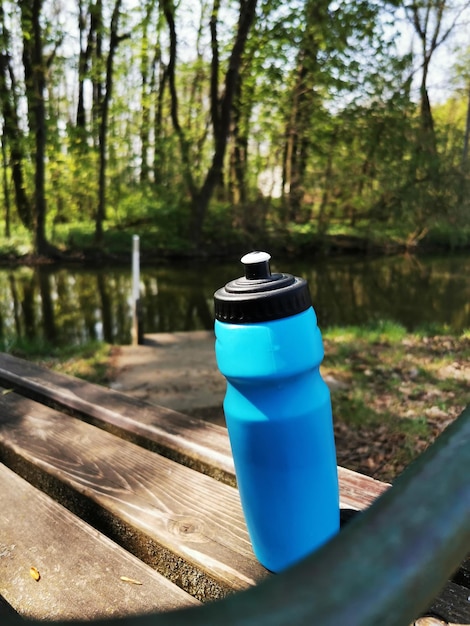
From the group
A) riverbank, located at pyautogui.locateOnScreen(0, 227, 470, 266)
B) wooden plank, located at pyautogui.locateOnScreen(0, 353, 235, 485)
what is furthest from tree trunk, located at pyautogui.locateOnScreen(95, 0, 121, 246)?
wooden plank, located at pyautogui.locateOnScreen(0, 353, 235, 485)

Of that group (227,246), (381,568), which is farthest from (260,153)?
(381,568)

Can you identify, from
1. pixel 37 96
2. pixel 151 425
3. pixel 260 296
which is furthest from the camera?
pixel 37 96

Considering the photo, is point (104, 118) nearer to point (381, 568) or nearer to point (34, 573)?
point (34, 573)

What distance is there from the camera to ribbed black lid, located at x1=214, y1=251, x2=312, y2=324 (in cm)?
89

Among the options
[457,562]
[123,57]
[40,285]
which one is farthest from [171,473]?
[123,57]

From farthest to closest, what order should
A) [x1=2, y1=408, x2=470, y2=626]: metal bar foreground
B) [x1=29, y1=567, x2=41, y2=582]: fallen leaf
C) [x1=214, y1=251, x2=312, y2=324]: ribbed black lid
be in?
1. [x1=29, y1=567, x2=41, y2=582]: fallen leaf
2. [x1=214, y1=251, x2=312, y2=324]: ribbed black lid
3. [x1=2, y1=408, x2=470, y2=626]: metal bar foreground

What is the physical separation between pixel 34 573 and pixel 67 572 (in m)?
0.07

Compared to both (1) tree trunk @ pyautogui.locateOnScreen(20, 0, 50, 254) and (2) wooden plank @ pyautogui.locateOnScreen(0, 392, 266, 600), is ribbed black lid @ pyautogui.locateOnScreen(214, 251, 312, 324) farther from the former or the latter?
(1) tree trunk @ pyautogui.locateOnScreen(20, 0, 50, 254)

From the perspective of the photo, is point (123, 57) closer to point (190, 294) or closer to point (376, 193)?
point (376, 193)

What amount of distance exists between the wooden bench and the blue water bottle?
6.2 inches

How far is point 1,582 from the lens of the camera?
103 centimetres

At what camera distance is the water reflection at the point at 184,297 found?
33.5 feet

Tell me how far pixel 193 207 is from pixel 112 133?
513cm

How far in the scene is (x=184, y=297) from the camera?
498 inches
